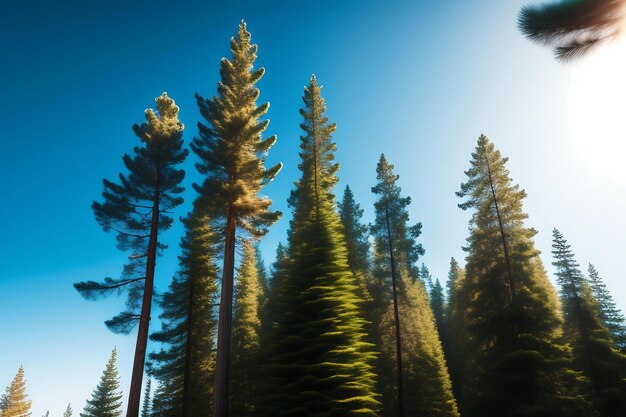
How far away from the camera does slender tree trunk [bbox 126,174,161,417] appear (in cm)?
1418

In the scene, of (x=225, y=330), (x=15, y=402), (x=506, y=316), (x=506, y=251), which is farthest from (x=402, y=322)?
(x=15, y=402)

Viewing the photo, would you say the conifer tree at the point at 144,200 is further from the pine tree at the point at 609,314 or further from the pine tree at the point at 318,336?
the pine tree at the point at 609,314

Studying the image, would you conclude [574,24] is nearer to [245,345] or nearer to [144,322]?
[144,322]

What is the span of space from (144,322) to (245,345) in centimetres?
1196

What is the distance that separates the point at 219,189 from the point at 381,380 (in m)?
16.0

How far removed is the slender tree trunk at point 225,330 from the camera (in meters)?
14.0

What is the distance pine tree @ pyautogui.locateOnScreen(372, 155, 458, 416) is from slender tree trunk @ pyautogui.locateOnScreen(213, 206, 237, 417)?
36.6 feet

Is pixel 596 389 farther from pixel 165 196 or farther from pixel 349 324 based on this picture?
pixel 165 196

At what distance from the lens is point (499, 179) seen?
82.3ft

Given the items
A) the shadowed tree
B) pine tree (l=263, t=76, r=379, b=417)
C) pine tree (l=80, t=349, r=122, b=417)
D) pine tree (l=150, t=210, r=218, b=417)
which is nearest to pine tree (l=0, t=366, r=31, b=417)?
pine tree (l=80, t=349, r=122, b=417)

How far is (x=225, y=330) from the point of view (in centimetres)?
1498

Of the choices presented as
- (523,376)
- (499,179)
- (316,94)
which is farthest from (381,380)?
(316,94)

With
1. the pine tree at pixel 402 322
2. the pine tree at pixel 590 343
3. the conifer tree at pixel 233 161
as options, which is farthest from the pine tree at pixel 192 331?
the pine tree at pixel 590 343

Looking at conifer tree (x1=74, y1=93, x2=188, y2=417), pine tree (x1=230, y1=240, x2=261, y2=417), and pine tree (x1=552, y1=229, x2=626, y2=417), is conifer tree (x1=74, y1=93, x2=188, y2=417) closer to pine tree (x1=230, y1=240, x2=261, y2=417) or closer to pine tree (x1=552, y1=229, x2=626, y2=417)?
pine tree (x1=230, y1=240, x2=261, y2=417)
